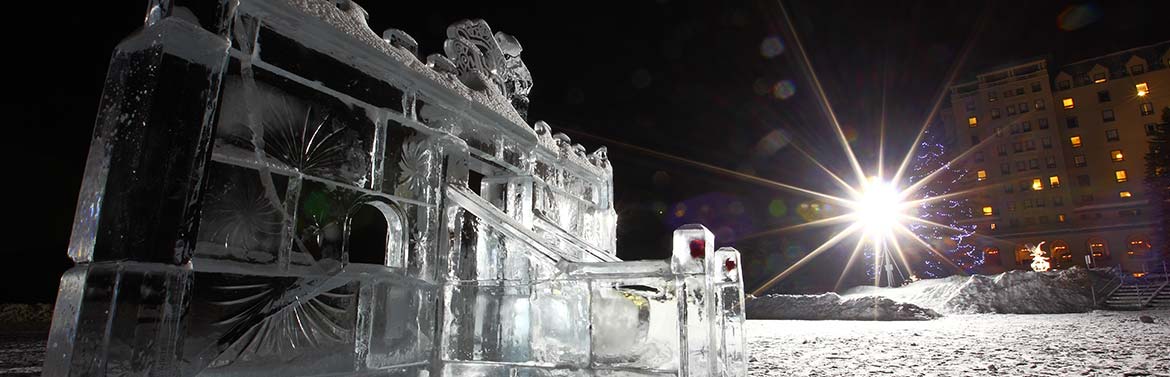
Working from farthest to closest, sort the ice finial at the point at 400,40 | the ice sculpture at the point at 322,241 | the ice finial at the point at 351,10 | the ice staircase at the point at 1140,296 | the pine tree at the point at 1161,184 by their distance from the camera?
the pine tree at the point at 1161,184
the ice staircase at the point at 1140,296
the ice finial at the point at 400,40
the ice finial at the point at 351,10
the ice sculpture at the point at 322,241

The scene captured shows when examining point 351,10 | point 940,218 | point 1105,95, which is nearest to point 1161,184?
point 940,218

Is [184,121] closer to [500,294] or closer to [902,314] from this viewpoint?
[500,294]

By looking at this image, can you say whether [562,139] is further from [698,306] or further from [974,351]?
[974,351]

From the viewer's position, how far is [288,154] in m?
3.46

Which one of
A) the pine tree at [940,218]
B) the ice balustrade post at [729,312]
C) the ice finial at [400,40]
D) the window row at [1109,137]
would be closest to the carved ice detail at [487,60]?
the ice finial at [400,40]

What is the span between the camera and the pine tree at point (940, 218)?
3947 cm

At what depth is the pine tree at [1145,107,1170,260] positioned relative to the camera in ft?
114

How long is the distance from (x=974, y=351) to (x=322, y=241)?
1144cm

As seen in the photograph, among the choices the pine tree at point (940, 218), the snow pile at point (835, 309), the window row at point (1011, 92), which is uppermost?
the window row at point (1011, 92)

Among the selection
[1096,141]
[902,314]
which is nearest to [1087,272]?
[902,314]

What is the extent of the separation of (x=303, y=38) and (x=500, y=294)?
247 cm

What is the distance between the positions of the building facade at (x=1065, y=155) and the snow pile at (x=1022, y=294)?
94.5 ft

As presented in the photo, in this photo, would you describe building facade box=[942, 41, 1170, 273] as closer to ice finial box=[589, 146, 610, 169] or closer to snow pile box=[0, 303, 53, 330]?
ice finial box=[589, 146, 610, 169]

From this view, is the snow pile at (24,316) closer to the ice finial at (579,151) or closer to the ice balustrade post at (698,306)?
the ice finial at (579,151)
